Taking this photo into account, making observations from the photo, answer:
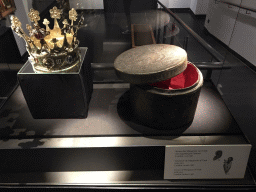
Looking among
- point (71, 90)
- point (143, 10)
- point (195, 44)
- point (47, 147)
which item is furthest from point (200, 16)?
point (47, 147)

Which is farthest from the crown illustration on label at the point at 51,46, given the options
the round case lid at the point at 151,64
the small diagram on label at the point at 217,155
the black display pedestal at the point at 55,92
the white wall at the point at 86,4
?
the small diagram on label at the point at 217,155

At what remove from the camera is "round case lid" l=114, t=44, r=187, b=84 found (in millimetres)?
636

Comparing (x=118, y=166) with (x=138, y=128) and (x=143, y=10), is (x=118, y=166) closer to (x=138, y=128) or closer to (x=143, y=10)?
(x=138, y=128)

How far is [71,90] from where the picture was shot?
→ 74cm

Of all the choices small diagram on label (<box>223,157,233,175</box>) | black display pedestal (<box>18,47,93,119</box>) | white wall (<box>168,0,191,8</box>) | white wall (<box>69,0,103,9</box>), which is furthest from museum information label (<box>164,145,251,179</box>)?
white wall (<box>69,0,103,9</box>)

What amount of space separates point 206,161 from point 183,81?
0.36 m

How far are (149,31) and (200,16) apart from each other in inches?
11.8

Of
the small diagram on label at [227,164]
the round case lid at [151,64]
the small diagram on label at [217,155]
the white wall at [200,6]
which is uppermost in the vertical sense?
the white wall at [200,6]

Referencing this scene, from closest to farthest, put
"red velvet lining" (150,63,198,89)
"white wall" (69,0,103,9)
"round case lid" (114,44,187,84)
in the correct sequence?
"round case lid" (114,44,187,84) < "red velvet lining" (150,63,198,89) < "white wall" (69,0,103,9)

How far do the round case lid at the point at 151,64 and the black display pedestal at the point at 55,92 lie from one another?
16cm

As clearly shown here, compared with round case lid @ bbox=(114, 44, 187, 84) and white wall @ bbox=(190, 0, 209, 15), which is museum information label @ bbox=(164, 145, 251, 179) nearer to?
round case lid @ bbox=(114, 44, 187, 84)

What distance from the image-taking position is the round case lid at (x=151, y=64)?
0.64 meters

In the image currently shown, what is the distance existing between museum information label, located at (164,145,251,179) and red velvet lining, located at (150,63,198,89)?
279mm

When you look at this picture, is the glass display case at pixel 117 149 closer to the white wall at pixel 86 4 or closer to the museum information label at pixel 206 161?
the museum information label at pixel 206 161
